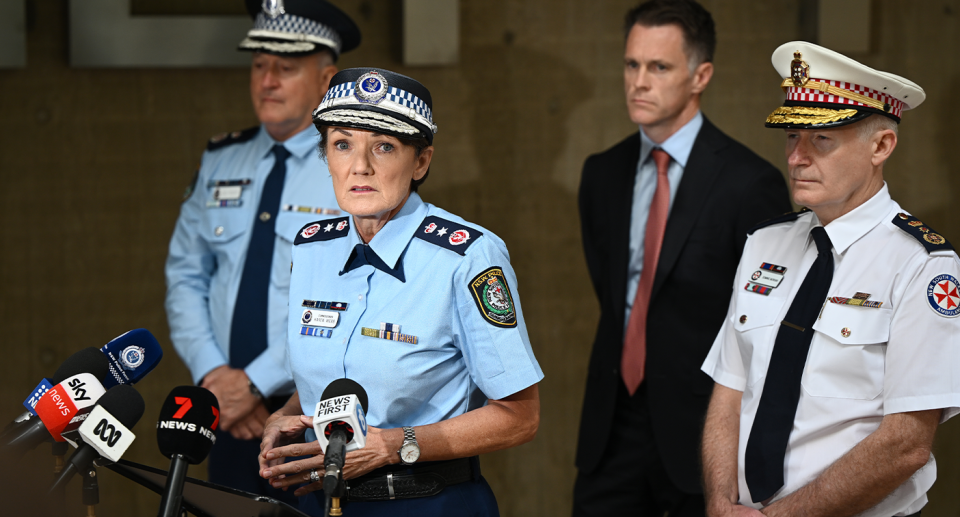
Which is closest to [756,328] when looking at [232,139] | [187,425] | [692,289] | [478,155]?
[692,289]

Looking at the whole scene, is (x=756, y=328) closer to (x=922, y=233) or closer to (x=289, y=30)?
(x=922, y=233)

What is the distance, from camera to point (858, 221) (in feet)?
6.09

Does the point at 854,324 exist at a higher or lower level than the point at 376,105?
lower

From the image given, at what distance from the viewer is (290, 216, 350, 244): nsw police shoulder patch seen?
1889 mm

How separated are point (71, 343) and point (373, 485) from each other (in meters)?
2.49

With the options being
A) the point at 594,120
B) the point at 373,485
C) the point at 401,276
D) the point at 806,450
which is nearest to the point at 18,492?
the point at 373,485

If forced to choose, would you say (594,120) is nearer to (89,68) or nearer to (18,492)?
(89,68)

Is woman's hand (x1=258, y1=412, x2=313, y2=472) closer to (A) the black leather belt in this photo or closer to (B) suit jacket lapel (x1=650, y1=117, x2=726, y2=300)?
(A) the black leather belt

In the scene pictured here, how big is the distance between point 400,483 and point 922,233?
3.72 feet

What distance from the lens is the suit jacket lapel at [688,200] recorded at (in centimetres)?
256

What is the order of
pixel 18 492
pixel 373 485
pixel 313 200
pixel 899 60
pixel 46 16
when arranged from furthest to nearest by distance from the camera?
pixel 899 60
pixel 46 16
pixel 313 200
pixel 373 485
pixel 18 492

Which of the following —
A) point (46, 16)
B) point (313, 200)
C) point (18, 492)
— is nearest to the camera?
point (18, 492)

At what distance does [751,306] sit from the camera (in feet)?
→ 6.51

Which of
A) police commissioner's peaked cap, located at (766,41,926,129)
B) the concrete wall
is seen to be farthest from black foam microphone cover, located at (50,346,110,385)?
the concrete wall
